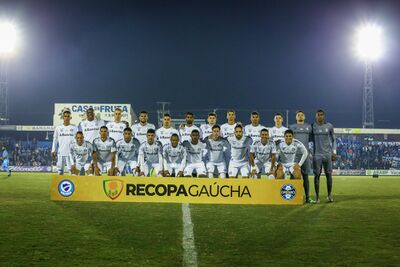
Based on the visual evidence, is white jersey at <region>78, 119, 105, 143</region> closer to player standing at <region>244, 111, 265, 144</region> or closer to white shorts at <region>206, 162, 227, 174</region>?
white shorts at <region>206, 162, 227, 174</region>

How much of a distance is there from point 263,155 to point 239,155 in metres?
0.64

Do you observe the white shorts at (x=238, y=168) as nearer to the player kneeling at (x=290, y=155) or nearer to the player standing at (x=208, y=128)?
the player kneeling at (x=290, y=155)

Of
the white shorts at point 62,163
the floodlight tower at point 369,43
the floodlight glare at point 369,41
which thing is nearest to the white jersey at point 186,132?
the white shorts at point 62,163

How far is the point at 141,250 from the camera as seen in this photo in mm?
5215

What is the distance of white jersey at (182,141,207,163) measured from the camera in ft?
37.0

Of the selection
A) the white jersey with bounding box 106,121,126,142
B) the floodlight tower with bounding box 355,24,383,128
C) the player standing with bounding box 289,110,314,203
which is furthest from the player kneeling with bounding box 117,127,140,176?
the floodlight tower with bounding box 355,24,383,128

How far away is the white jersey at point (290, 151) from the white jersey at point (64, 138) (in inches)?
218

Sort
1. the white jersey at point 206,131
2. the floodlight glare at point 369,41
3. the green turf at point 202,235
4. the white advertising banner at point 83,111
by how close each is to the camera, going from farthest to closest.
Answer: the floodlight glare at point 369,41, the white advertising banner at point 83,111, the white jersey at point 206,131, the green turf at point 202,235

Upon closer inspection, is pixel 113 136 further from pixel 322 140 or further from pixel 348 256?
pixel 348 256

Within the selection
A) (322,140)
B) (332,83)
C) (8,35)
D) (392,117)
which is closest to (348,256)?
(322,140)

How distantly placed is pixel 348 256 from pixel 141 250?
2350 mm

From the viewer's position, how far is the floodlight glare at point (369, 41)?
114 ft

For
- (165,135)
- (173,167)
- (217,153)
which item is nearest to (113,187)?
(173,167)

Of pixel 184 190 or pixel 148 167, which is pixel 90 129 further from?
pixel 184 190
